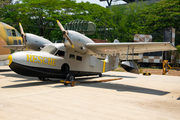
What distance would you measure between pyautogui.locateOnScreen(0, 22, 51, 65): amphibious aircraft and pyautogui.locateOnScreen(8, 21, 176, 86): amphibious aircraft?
8.11ft

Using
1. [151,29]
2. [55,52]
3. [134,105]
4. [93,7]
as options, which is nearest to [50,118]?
[134,105]

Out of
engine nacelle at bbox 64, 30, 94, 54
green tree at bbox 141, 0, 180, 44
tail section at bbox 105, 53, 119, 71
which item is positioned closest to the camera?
engine nacelle at bbox 64, 30, 94, 54

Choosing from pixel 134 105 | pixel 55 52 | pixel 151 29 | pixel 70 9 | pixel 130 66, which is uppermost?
pixel 70 9

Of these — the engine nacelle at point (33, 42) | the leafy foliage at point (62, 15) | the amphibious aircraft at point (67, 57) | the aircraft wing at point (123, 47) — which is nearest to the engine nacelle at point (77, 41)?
the amphibious aircraft at point (67, 57)

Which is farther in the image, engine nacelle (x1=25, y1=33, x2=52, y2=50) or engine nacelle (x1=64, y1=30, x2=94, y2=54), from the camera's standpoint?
engine nacelle (x1=25, y1=33, x2=52, y2=50)

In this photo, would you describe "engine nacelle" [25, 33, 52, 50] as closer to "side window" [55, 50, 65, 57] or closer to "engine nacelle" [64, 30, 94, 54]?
"side window" [55, 50, 65, 57]

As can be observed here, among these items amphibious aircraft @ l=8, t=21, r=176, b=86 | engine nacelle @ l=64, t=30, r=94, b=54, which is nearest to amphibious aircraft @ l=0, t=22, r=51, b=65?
amphibious aircraft @ l=8, t=21, r=176, b=86

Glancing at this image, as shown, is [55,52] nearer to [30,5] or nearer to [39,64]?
[39,64]

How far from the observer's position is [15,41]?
1991 centimetres

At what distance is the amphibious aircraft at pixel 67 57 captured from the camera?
9117mm

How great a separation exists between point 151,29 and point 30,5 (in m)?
26.6

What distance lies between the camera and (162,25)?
3516 cm

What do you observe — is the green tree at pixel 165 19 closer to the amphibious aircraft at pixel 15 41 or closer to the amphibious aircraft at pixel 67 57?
the amphibious aircraft at pixel 67 57

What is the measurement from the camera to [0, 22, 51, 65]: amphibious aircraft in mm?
12906
